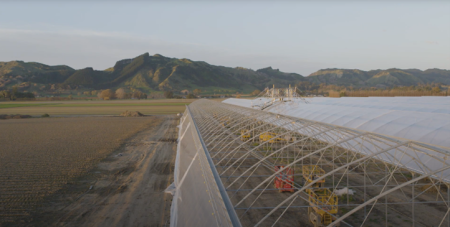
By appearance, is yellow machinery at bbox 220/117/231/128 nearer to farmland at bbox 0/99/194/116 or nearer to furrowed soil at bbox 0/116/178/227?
furrowed soil at bbox 0/116/178/227

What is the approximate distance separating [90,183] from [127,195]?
Answer: 330 cm

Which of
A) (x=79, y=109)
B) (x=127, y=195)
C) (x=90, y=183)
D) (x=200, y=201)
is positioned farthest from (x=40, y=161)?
(x=79, y=109)

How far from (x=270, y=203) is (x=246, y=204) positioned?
100 centimetres

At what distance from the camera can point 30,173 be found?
17.4 meters

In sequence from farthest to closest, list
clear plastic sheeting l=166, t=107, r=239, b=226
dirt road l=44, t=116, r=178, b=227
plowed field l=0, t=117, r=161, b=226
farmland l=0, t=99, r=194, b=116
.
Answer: farmland l=0, t=99, r=194, b=116 < plowed field l=0, t=117, r=161, b=226 < dirt road l=44, t=116, r=178, b=227 < clear plastic sheeting l=166, t=107, r=239, b=226

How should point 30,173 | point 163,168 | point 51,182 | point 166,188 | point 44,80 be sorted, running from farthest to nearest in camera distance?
point 44,80, point 163,168, point 30,173, point 51,182, point 166,188

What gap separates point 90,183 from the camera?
15961 mm

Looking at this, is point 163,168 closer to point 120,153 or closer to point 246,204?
point 120,153

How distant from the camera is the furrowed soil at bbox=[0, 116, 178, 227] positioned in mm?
11703

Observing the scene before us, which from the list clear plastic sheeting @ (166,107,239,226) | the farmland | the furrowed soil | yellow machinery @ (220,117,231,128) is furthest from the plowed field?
the farmland

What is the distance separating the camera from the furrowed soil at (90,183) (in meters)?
11.7

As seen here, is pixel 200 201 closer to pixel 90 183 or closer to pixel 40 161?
pixel 90 183

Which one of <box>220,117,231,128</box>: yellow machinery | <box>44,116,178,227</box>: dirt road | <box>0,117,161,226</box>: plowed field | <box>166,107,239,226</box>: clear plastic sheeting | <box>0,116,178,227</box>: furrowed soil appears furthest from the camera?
<box>220,117,231,128</box>: yellow machinery

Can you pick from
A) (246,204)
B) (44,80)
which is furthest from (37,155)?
(44,80)
